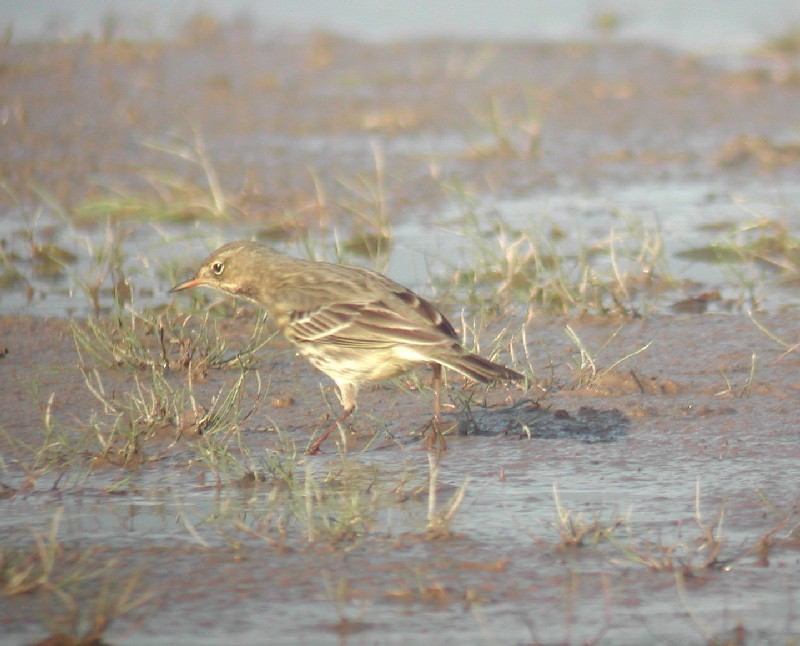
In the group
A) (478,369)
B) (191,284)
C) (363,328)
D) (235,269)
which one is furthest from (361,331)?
(191,284)

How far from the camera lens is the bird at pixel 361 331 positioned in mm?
5816

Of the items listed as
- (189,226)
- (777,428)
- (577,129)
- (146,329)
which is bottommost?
(777,428)

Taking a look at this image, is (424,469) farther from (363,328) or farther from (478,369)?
(363,328)

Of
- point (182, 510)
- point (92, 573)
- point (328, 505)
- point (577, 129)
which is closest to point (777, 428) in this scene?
point (328, 505)

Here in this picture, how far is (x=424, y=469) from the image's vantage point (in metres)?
5.77

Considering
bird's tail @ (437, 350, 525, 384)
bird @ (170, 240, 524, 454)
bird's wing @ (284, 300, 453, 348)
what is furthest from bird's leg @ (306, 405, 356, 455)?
bird's tail @ (437, 350, 525, 384)

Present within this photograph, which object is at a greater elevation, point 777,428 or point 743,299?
point 743,299

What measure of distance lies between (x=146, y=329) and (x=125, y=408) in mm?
1706

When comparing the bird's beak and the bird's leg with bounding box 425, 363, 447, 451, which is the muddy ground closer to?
the bird's leg with bounding box 425, 363, 447, 451

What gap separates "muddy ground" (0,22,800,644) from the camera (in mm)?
4328

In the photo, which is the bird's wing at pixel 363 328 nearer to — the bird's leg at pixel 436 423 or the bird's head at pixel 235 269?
the bird's leg at pixel 436 423

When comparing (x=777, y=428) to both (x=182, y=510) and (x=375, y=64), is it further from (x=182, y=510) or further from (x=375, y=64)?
(x=375, y=64)

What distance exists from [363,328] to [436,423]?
0.47 meters

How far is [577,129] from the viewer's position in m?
12.9
